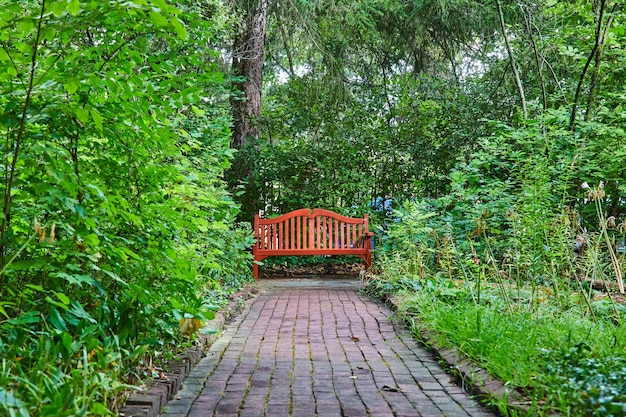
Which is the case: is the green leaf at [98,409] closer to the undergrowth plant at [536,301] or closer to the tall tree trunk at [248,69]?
the undergrowth plant at [536,301]

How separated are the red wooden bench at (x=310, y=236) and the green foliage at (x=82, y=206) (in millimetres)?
6174

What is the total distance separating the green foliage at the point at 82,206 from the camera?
236 cm

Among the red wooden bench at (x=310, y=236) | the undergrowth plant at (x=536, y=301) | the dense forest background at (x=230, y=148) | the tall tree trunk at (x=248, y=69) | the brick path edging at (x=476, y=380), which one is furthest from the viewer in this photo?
the tall tree trunk at (x=248, y=69)

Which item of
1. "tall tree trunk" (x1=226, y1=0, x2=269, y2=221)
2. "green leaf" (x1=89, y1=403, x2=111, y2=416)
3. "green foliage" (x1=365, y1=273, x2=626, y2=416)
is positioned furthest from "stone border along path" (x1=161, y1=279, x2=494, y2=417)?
"tall tree trunk" (x1=226, y1=0, x2=269, y2=221)

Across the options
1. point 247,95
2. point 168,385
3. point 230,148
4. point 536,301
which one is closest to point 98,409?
point 168,385

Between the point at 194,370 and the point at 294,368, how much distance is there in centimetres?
62

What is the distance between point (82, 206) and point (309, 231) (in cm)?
745

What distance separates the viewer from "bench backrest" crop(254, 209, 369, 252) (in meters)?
10.0

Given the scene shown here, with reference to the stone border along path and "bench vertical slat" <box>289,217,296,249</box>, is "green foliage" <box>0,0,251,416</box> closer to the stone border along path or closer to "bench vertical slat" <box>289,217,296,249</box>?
the stone border along path

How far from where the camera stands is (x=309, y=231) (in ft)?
33.2

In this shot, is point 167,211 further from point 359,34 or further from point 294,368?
point 359,34

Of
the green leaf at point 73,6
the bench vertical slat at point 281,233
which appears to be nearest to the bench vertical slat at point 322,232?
the bench vertical slat at point 281,233

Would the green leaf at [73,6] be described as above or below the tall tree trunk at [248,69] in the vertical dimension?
below

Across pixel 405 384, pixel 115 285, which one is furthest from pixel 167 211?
pixel 405 384
